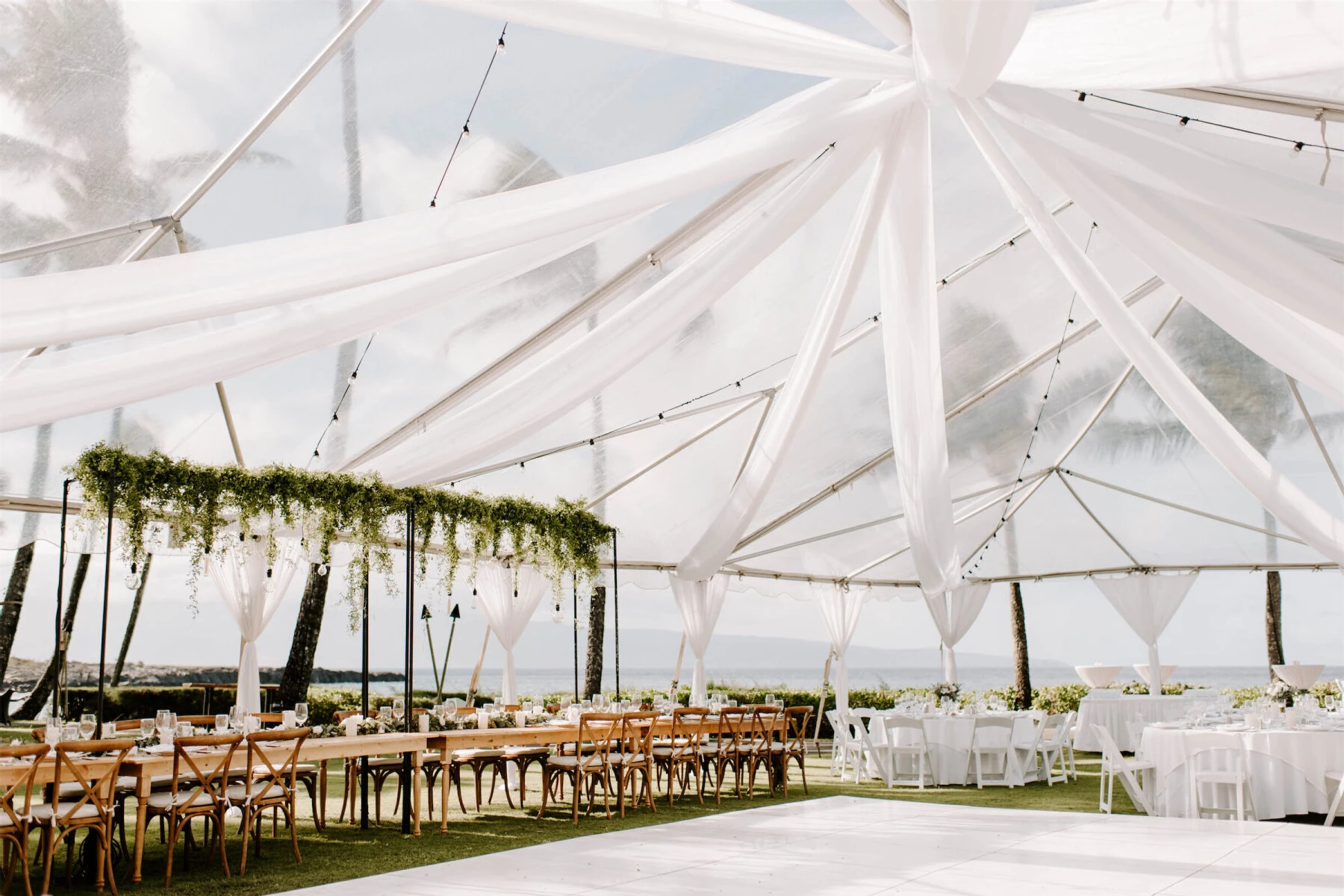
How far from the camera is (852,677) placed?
57906 millimetres

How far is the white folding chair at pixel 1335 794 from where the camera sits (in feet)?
23.0

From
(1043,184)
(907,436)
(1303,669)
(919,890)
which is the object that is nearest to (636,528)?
(907,436)

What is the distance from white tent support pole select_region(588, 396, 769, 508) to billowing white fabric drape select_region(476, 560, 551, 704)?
6.29ft

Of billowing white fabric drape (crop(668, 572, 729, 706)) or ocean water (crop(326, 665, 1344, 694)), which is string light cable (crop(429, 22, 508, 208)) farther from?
ocean water (crop(326, 665, 1344, 694))

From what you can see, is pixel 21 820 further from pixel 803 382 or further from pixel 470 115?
pixel 803 382

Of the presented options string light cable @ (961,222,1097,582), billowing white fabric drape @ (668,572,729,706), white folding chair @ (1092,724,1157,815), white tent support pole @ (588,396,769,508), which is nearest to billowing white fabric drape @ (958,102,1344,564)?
string light cable @ (961,222,1097,582)

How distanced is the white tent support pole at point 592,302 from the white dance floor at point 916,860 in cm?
300

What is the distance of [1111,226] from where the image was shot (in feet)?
16.2

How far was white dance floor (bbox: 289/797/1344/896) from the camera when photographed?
16.5 ft

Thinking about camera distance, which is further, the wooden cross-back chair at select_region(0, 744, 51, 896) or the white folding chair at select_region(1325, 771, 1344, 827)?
the white folding chair at select_region(1325, 771, 1344, 827)

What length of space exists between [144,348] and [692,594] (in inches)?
338

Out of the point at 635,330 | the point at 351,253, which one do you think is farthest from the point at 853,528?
the point at 351,253

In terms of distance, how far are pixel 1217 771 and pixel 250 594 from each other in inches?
328

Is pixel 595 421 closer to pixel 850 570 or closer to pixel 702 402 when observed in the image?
pixel 702 402
